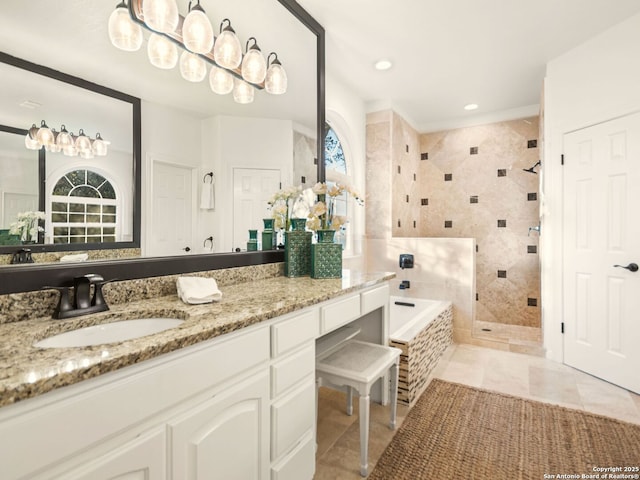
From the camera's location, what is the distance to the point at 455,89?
3.56 m

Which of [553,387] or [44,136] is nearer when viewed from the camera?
[44,136]

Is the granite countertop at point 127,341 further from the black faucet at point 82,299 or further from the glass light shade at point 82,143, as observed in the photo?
the glass light shade at point 82,143

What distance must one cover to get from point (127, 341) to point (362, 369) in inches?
44.6

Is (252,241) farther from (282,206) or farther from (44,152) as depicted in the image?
(44,152)

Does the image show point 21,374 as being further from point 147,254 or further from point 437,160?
point 437,160

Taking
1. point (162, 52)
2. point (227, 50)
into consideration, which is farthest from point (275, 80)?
point (162, 52)

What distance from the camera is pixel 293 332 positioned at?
49.9 inches

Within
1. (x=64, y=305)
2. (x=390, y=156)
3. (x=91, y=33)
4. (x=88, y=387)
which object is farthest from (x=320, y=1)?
(x=88, y=387)

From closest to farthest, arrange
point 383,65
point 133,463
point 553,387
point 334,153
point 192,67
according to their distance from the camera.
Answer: point 133,463 < point 192,67 < point 553,387 < point 383,65 < point 334,153

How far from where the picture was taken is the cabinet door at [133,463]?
67 centimetres

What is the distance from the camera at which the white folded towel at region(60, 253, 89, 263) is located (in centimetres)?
116

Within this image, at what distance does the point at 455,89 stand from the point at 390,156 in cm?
96

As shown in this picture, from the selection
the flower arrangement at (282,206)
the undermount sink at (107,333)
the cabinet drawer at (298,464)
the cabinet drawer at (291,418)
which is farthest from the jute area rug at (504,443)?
the flower arrangement at (282,206)

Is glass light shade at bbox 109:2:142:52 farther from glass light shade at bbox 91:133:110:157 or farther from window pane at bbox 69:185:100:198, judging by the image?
window pane at bbox 69:185:100:198
